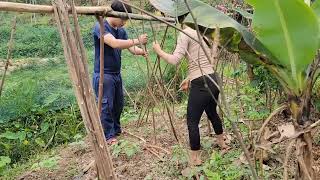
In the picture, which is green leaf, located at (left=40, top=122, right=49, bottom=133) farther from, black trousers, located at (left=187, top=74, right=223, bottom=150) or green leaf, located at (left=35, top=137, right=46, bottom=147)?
black trousers, located at (left=187, top=74, right=223, bottom=150)

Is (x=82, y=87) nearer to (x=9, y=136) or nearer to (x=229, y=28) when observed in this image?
(x=229, y=28)

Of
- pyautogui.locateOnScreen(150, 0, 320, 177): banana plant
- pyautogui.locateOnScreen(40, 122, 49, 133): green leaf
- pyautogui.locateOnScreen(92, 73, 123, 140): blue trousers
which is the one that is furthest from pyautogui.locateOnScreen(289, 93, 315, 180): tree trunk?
pyautogui.locateOnScreen(40, 122, 49, 133): green leaf

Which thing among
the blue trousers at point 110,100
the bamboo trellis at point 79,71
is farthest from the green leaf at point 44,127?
the bamboo trellis at point 79,71

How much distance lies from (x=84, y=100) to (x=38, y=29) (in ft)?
48.7

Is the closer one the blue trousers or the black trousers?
the black trousers

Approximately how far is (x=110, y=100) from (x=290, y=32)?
7.85 feet

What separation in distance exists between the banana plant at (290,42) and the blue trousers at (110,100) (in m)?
1.94

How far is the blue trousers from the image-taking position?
13.3 ft

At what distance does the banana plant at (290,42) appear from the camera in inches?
74.2

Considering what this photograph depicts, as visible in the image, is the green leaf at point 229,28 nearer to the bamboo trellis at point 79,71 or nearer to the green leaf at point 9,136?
the bamboo trellis at point 79,71

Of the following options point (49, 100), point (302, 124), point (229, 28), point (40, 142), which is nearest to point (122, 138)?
point (40, 142)

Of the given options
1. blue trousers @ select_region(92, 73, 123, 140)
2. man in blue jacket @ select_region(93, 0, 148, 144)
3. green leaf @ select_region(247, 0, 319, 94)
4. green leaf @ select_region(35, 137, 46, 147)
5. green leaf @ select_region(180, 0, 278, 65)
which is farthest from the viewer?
green leaf @ select_region(35, 137, 46, 147)

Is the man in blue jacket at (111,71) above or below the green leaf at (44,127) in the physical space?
Answer: above

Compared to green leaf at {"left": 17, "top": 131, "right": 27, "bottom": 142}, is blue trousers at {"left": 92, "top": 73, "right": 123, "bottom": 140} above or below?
above
